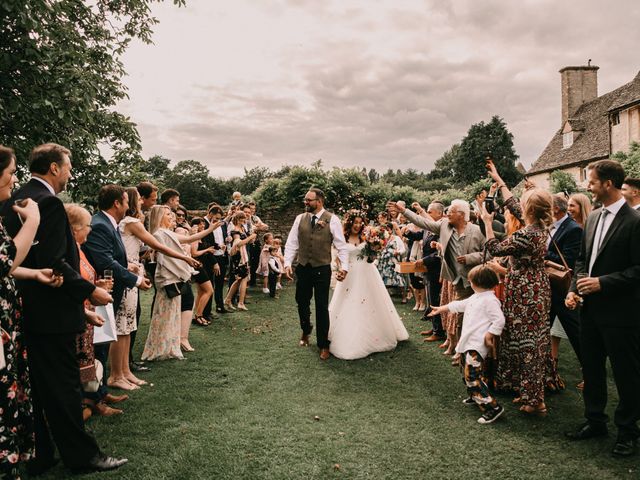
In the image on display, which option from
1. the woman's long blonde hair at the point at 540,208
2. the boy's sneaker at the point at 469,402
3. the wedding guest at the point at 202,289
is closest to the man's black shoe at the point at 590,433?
the boy's sneaker at the point at 469,402

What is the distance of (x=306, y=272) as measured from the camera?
22.4 feet

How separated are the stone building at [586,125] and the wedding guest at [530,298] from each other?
32.2m

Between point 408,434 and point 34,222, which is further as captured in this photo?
point 408,434

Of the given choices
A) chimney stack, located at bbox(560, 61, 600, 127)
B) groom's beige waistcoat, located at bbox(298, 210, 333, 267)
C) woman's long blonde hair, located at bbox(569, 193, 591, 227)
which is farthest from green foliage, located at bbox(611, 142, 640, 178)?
groom's beige waistcoat, located at bbox(298, 210, 333, 267)

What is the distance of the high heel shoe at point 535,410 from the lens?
4.61 metres

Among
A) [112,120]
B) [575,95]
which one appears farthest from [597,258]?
[575,95]

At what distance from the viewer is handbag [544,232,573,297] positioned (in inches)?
199

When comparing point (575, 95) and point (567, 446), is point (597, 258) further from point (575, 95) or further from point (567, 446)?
point (575, 95)

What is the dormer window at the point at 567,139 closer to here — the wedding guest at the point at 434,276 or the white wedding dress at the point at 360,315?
the wedding guest at the point at 434,276

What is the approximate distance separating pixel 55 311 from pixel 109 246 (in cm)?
162

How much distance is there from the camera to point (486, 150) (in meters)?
60.7

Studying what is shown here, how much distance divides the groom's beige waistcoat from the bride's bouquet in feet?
1.86

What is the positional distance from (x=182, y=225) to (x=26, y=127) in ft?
12.1

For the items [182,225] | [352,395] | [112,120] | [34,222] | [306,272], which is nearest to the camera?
[34,222]
